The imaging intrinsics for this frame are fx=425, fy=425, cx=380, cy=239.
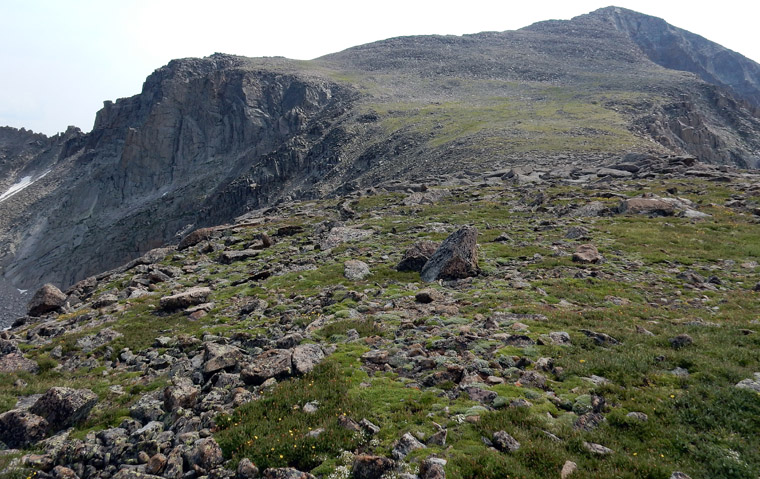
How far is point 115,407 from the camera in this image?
1336cm

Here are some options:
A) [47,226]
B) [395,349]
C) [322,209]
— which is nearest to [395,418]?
[395,349]

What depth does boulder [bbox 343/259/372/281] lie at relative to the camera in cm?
2581

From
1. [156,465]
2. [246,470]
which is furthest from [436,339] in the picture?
[156,465]

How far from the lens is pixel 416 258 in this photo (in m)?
26.3

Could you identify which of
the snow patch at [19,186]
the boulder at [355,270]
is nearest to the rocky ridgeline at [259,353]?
the boulder at [355,270]

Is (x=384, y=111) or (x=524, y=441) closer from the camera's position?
(x=524, y=441)

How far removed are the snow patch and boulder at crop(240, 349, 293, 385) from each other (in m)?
215

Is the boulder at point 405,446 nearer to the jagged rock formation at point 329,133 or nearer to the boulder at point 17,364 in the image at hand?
the boulder at point 17,364

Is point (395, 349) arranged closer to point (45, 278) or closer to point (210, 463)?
point (210, 463)

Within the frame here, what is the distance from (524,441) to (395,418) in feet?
9.97

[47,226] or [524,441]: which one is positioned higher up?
[524,441]

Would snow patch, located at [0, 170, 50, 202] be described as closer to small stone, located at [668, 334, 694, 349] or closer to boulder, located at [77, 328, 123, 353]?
boulder, located at [77, 328, 123, 353]

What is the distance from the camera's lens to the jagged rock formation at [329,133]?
266 ft

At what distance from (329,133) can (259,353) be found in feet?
329
